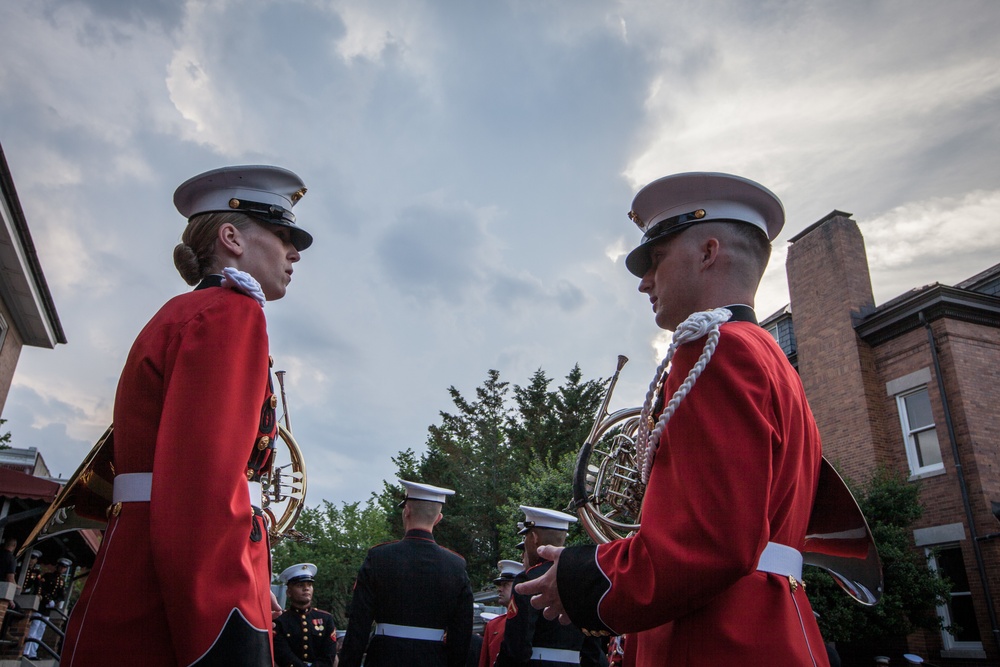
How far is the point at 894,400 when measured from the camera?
1745cm

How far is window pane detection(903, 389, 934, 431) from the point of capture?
16812mm

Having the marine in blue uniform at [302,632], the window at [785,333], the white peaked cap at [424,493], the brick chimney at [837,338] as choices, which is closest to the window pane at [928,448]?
the brick chimney at [837,338]

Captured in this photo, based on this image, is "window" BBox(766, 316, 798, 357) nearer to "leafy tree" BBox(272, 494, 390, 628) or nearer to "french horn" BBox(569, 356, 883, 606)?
"french horn" BBox(569, 356, 883, 606)

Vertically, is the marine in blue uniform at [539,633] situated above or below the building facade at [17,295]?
below

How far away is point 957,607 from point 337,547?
41.7m

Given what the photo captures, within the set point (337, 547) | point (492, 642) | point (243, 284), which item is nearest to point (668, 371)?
point (243, 284)

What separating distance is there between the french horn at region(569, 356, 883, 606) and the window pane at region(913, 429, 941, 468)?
15.3 m

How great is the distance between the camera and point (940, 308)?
16.7 meters

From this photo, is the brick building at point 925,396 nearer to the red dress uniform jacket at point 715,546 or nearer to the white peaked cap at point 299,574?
the white peaked cap at point 299,574

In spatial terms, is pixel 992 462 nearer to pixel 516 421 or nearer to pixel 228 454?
pixel 228 454

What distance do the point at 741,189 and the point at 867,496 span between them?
1447 cm

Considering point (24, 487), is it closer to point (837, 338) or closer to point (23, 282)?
point (23, 282)

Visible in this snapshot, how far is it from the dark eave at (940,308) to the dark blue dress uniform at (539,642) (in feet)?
45.5

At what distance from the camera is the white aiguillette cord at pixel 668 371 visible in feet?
7.05
